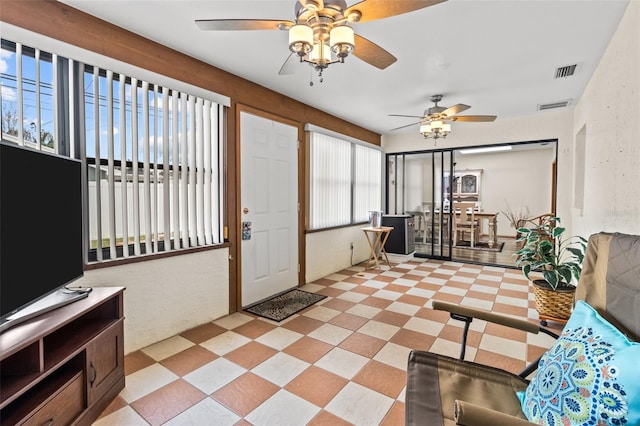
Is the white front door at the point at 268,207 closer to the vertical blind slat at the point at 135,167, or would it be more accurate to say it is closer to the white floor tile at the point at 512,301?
the vertical blind slat at the point at 135,167

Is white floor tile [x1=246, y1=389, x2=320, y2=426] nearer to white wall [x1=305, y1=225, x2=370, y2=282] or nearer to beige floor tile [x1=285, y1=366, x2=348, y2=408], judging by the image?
beige floor tile [x1=285, y1=366, x2=348, y2=408]

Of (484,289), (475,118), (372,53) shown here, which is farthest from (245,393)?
(475,118)

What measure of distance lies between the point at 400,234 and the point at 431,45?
12.4 feet

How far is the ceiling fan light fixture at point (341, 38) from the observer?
1.68 m

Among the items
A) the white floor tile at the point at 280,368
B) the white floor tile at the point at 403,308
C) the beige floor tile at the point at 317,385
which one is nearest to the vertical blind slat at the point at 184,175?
the white floor tile at the point at 280,368

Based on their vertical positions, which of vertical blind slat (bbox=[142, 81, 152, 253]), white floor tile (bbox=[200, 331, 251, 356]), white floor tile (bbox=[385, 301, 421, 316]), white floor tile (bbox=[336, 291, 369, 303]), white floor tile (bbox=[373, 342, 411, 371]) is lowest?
white floor tile (bbox=[373, 342, 411, 371])

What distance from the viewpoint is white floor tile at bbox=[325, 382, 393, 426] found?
5.61 ft

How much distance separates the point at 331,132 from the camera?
15.5ft

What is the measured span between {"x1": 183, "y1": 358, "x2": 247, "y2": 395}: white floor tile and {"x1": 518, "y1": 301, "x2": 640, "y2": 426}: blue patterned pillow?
Answer: 5.72 ft

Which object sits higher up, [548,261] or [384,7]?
[384,7]

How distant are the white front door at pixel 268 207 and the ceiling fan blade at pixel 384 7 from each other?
1982 millimetres

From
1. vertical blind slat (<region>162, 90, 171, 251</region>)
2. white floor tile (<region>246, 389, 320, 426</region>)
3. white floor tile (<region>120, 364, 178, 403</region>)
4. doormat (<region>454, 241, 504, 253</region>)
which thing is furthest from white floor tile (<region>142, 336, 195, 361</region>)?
doormat (<region>454, 241, 504, 253</region>)

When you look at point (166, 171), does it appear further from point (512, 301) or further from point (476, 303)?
point (512, 301)

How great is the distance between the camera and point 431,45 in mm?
2578
